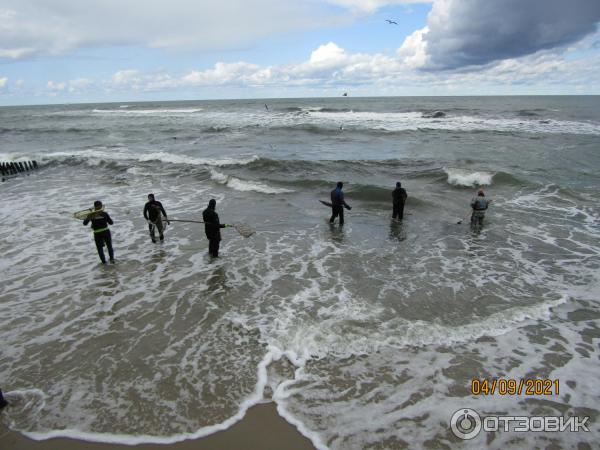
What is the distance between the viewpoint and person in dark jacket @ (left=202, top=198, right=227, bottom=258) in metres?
10.3

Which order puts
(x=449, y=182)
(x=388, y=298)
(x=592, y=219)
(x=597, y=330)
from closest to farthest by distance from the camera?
(x=597, y=330)
(x=388, y=298)
(x=592, y=219)
(x=449, y=182)

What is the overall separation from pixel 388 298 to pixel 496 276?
10.8ft

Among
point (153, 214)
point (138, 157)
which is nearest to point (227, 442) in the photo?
point (153, 214)

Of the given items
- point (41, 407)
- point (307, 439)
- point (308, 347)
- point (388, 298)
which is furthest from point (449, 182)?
point (41, 407)

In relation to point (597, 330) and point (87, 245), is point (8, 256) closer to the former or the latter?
point (87, 245)

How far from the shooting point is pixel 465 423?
517cm

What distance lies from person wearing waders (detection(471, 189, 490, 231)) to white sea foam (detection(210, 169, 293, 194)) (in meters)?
9.15

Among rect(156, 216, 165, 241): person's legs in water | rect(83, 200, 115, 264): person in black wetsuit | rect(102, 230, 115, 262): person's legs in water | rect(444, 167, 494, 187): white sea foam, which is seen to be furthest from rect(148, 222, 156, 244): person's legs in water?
rect(444, 167, 494, 187): white sea foam

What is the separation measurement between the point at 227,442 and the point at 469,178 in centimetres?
1976

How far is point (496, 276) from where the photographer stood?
978 centimetres

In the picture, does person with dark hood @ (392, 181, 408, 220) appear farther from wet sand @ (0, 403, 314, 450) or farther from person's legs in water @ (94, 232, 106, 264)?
wet sand @ (0, 403, 314, 450)

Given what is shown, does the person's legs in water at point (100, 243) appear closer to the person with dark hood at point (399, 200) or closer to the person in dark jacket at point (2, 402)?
the person in dark jacket at point (2, 402)

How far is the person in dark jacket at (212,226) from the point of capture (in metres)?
10.3
